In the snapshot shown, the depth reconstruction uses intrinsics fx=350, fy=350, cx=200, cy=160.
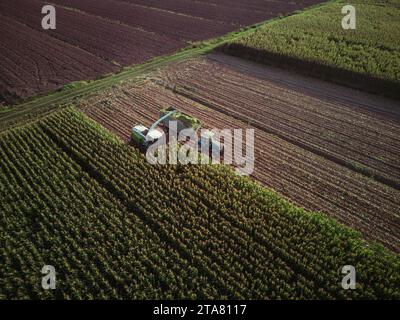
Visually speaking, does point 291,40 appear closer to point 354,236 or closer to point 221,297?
point 354,236

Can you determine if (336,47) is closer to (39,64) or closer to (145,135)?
(145,135)

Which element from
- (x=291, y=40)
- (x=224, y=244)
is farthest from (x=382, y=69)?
(x=224, y=244)

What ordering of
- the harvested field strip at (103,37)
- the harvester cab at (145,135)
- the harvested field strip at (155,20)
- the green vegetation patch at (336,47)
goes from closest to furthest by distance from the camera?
the harvester cab at (145,135), the green vegetation patch at (336,47), the harvested field strip at (103,37), the harvested field strip at (155,20)

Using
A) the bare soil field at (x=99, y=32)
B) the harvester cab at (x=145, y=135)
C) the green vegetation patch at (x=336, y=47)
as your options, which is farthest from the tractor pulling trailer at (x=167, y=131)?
the green vegetation patch at (x=336, y=47)

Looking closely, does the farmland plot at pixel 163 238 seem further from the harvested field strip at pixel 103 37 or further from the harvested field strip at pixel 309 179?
the harvested field strip at pixel 103 37

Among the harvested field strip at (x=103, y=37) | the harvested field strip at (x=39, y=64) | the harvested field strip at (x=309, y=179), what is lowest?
the harvested field strip at (x=309, y=179)
